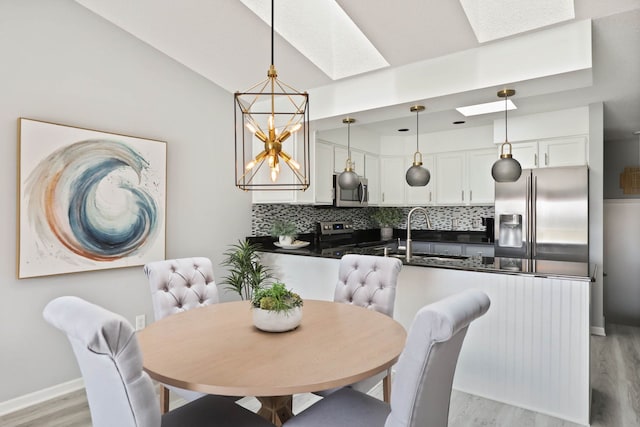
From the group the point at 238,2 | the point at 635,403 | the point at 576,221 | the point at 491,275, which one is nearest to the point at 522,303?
the point at 491,275

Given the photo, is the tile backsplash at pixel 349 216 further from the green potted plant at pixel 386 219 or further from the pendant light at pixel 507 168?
the pendant light at pixel 507 168

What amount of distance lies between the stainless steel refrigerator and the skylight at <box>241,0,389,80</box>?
2191 mm

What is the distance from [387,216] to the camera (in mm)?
5957

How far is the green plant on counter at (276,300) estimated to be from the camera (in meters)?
1.70

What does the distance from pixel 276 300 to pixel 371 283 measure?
2.95ft

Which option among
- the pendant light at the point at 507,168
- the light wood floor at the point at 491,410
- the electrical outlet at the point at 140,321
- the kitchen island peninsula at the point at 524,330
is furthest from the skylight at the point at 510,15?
the electrical outlet at the point at 140,321

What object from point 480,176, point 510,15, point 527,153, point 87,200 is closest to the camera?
point 510,15

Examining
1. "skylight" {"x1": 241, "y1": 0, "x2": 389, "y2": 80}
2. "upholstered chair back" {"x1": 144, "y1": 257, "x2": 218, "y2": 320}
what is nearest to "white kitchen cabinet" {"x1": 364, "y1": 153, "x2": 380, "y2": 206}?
"skylight" {"x1": 241, "y1": 0, "x2": 389, "y2": 80}

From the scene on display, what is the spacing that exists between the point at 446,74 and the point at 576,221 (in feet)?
7.22

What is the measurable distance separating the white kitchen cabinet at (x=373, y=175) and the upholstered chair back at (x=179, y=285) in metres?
3.24

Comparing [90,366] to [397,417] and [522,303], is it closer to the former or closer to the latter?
[397,417]

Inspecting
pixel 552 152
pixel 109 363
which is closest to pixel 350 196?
pixel 552 152

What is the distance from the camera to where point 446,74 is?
2764 millimetres

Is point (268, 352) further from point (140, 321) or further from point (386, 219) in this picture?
point (386, 219)
